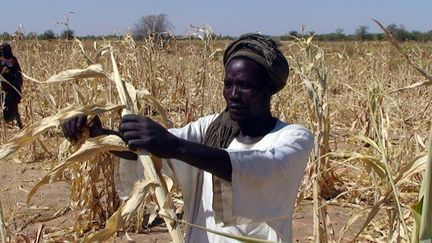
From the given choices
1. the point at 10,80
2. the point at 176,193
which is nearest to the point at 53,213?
the point at 176,193

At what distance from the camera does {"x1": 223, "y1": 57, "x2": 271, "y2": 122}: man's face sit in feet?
5.33

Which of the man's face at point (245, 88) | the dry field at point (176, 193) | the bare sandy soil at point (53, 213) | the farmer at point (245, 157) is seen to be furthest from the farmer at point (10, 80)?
the man's face at point (245, 88)

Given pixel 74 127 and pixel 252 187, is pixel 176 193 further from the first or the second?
pixel 252 187

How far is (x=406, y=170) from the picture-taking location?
4.12 ft

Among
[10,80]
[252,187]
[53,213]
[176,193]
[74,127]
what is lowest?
[53,213]

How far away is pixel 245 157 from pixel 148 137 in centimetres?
27

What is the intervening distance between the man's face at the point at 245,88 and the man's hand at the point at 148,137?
1.33ft

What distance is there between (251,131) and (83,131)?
436mm

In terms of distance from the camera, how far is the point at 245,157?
141 cm

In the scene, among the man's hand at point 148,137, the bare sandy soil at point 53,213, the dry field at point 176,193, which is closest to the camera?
the man's hand at point 148,137

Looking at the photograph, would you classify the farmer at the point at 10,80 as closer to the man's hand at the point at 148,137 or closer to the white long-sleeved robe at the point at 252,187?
the white long-sleeved robe at the point at 252,187

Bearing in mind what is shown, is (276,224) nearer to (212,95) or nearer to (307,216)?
(307,216)

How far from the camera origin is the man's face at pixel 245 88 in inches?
64.0

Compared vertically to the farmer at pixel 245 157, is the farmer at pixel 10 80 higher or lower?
lower
